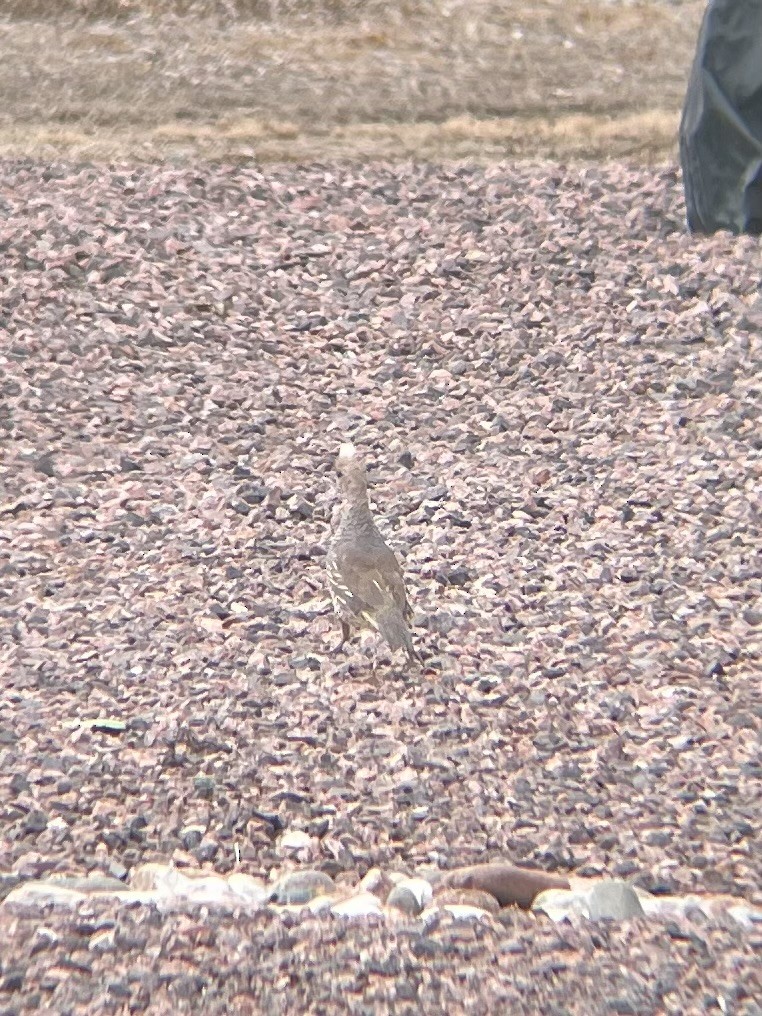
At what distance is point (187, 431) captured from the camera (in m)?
6.70

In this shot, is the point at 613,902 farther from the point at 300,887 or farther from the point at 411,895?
the point at 300,887

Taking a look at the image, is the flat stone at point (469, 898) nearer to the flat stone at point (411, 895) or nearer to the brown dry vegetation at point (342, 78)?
the flat stone at point (411, 895)

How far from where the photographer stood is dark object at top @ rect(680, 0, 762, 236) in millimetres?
7277

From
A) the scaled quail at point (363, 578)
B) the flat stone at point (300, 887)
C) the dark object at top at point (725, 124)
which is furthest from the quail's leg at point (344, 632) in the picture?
the dark object at top at point (725, 124)

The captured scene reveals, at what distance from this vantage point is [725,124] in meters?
7.43

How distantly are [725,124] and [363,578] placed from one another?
3.64 meters

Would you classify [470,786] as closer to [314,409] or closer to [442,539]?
[442,539]

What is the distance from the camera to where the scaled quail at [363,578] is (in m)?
4.94

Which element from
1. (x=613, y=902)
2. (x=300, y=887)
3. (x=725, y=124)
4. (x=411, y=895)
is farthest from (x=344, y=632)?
(x=725, y=124)

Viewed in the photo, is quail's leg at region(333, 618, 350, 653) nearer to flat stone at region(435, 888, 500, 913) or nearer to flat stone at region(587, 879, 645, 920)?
flat stone at region(435, 888, 500, 913)

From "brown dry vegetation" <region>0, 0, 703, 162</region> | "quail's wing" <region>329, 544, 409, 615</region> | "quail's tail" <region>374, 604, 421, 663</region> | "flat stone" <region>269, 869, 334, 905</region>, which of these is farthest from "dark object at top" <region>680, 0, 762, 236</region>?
"flat stone" <region>269, 869, 334, 905</region>

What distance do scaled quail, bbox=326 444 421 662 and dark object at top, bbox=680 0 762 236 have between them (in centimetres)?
323

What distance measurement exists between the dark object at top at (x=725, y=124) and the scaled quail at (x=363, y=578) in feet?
10.6

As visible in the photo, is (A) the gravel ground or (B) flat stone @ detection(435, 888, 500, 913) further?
(B) flat stone @ detection(435, 888, 500, 913)
